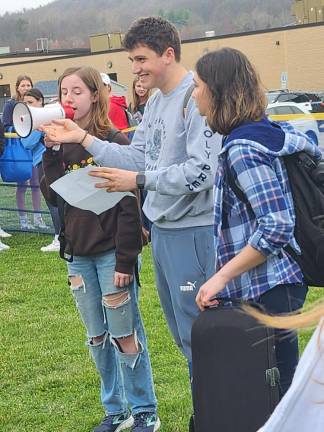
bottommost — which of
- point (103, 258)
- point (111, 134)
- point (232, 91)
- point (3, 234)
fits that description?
point (3, 234)

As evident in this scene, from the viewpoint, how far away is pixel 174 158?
3.36 m

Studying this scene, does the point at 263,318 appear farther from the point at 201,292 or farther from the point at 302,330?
the point at 201,292

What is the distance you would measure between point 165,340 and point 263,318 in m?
3.91

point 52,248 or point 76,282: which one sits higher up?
point 76,282

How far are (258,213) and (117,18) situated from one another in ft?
542

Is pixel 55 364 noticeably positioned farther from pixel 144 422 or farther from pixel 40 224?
pixel 40 224

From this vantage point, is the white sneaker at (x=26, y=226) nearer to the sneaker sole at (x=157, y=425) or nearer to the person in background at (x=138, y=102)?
the person in background at (x=138, y=102)

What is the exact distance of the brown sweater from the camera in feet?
12.2

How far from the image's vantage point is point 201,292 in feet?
9.52

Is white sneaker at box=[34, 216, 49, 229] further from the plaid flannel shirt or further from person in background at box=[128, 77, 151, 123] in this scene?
the plaid flannel shirt


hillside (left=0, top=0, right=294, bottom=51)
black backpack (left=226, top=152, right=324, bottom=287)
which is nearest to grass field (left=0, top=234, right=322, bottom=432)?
black backpack (left=226, top=152, right=324, bottom=287)

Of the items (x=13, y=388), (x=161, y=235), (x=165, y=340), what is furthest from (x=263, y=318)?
(x=165, y=340)

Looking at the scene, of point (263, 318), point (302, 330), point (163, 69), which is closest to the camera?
point (302, 330)

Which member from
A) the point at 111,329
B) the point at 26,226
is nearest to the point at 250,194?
the point at 111,329
